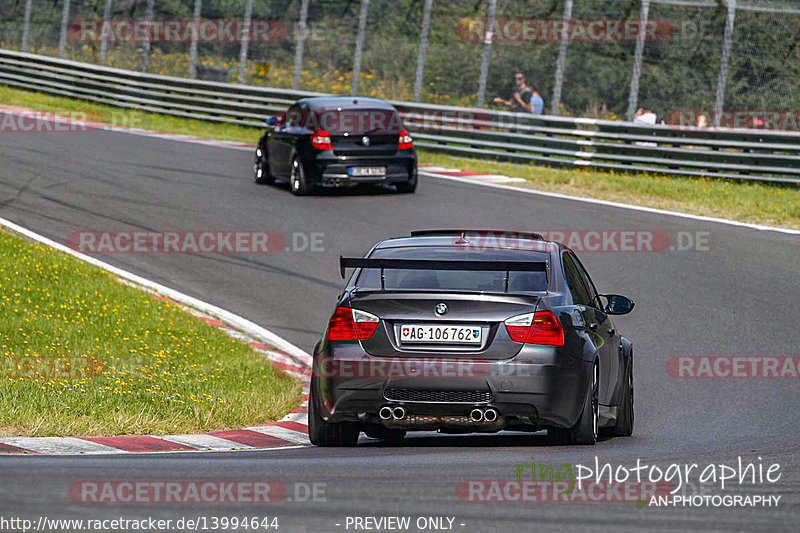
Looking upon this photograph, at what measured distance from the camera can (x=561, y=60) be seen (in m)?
24.9

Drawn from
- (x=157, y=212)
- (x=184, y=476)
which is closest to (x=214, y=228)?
(x=157, y=212)

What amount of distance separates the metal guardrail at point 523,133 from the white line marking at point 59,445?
655 inches

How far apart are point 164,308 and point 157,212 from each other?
20.2 ft

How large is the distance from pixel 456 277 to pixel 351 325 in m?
0.77

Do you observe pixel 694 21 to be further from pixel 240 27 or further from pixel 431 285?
pixel 431 285

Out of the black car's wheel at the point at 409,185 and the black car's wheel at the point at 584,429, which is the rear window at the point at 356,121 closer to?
the black car's wheel at the point at 409,185

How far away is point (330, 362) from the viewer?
828 cm

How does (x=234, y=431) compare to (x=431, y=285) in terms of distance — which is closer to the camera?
(x=431, y=285)

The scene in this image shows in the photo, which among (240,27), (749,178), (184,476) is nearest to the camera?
(184,476)

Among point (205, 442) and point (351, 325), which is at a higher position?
point (351, 325)
